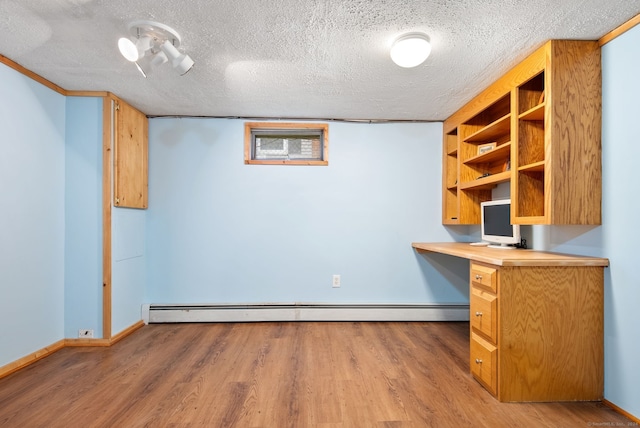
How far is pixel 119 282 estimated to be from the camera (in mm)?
2590

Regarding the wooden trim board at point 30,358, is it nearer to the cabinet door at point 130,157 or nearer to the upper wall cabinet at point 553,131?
the cabinet door at point 130,157

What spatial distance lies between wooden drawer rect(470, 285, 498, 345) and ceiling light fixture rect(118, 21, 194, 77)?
7.53ft

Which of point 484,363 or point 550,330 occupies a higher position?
point 550,330

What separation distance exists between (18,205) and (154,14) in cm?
166

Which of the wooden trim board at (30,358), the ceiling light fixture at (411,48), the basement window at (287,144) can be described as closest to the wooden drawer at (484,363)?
the ceiling light fixture at (411,48)

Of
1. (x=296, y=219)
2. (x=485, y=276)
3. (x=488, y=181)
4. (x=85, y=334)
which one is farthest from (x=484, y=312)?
(x=85, y=334)

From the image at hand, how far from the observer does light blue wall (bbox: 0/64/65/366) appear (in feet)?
6.45

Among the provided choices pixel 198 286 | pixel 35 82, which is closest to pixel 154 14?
pixel 35 82

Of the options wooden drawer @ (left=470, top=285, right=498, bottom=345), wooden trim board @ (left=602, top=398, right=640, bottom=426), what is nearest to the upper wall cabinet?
wooden drawer @ (left=470, top=285, right=498, bottom=345)

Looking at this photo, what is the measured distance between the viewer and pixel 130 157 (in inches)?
106

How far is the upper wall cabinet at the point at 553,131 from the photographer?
171 centimetres

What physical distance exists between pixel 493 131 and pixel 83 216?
135 inches

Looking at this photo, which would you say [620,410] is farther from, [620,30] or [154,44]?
[154,44]

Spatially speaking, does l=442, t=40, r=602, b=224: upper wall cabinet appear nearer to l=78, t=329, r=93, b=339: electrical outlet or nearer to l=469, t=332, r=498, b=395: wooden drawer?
l=469, t=332, r=498, b=395: wooden drawer
